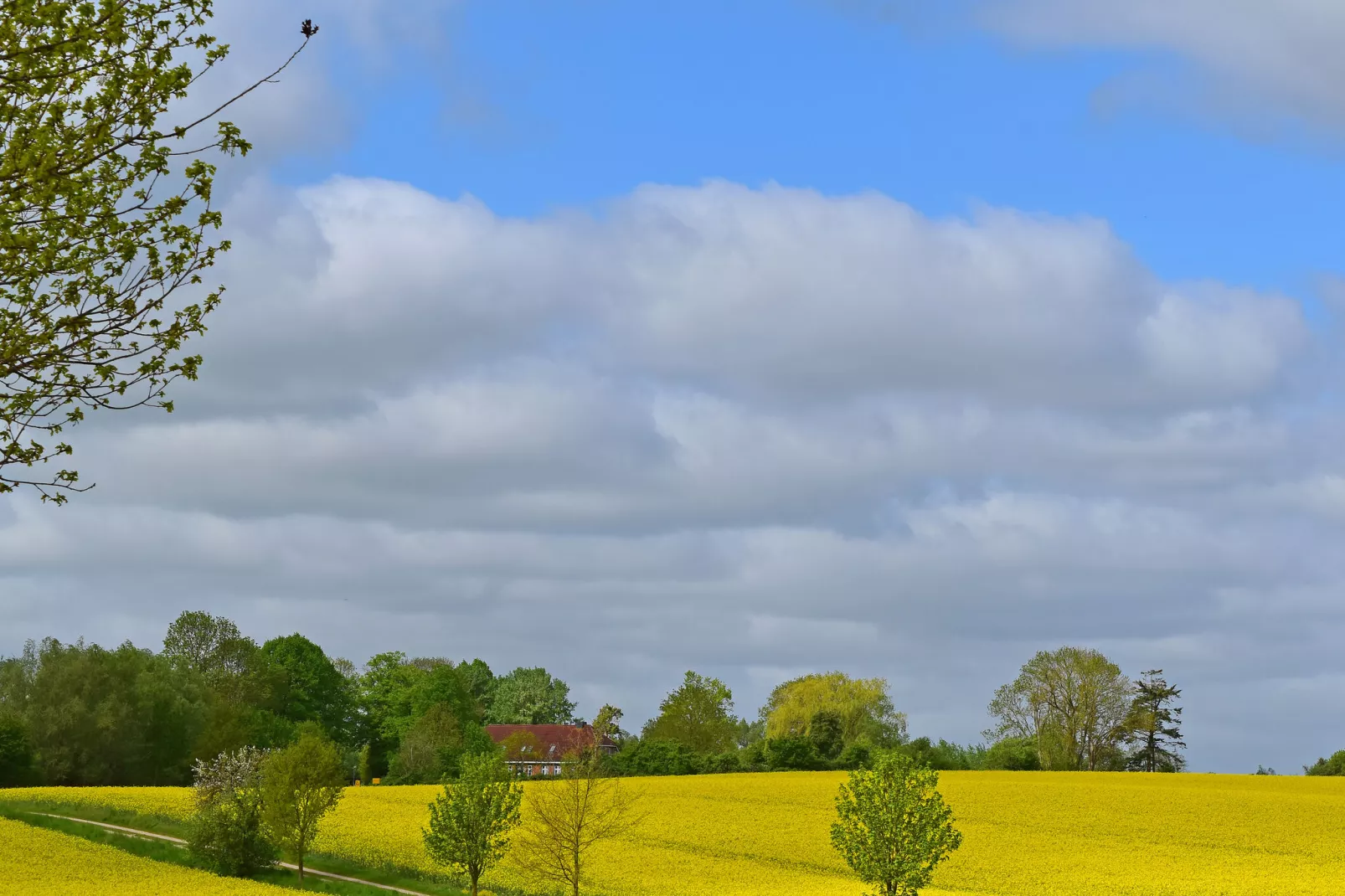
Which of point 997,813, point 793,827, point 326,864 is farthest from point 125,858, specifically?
point 997,813

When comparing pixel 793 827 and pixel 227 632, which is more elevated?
pixel 227 632

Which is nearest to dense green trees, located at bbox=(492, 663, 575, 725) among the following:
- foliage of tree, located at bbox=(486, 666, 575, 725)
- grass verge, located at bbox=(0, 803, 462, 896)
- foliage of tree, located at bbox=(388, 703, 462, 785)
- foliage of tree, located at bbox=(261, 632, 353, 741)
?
foliage of tree, located at bbox=(486, 666, 575, 725)

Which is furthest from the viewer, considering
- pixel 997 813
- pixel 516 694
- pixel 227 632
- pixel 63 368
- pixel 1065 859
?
pixel 516 694

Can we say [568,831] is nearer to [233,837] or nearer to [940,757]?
[233,837]

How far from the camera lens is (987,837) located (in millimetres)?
57781

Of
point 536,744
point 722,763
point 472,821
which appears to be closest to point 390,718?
point 536,744

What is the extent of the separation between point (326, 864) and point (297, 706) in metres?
60.5

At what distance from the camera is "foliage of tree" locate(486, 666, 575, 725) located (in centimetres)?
15525

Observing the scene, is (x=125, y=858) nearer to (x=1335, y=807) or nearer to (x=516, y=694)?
(x=1335, y=807)

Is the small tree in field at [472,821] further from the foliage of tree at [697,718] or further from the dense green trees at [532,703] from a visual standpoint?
the dense green trees at [532,703]

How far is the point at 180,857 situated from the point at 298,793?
15.5 feet

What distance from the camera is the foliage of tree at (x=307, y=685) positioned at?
109 m

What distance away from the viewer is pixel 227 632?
362 feet

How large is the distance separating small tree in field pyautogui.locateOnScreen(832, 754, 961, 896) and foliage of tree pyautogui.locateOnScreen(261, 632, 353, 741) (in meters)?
76.9
